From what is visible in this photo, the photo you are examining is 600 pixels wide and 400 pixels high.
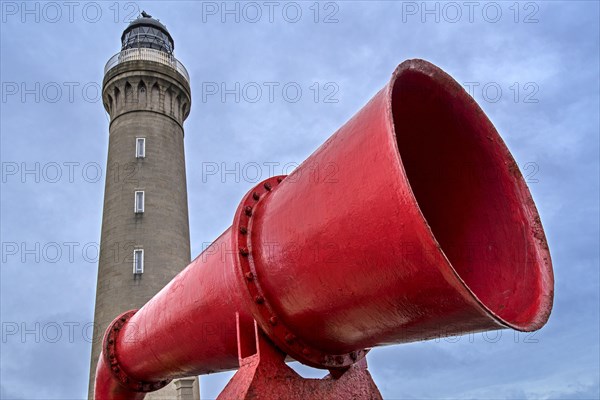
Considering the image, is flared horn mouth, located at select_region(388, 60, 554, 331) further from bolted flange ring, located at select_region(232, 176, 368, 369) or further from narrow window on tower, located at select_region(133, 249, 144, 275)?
narrow window on tower, located at select_region(133, 249, 144, 275)

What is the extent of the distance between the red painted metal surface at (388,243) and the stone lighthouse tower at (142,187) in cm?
1276

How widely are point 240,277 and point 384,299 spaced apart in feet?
2.39

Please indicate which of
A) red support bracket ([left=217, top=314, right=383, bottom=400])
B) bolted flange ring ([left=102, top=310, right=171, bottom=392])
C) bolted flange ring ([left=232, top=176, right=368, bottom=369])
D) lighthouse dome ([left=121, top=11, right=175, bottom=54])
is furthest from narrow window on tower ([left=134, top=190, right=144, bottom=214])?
red support bracket ([left=217, top=314, right=383, bottom=400])

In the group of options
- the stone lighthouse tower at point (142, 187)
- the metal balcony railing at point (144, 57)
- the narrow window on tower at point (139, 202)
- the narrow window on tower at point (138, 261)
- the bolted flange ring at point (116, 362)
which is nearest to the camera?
the bolted flange ring at point (116, 362)

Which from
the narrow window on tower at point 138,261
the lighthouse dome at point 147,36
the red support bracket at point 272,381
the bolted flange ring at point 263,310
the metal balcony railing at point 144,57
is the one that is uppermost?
the lighthouse dome at point 147,36

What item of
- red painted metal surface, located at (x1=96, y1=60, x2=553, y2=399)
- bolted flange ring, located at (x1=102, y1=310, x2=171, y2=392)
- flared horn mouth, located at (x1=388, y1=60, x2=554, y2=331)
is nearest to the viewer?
red painted metal surface, located at (x1=96, y1=60, x2=553, y2=399)

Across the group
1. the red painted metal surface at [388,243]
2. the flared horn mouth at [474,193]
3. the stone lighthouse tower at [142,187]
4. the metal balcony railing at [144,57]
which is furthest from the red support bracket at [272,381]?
the metal balcony railing at [144,57]

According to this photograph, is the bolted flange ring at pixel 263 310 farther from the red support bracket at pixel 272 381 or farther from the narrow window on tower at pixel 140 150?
the narrow window on tower at pixel 140 150

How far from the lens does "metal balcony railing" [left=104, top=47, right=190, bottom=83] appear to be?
18.2 metres

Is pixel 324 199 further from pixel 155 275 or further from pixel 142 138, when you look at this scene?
pixel 142 138

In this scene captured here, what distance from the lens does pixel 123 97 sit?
17.7 m

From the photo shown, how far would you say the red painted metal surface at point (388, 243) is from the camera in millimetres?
1690

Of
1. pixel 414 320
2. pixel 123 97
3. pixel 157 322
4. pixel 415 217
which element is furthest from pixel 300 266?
pixel 123 97

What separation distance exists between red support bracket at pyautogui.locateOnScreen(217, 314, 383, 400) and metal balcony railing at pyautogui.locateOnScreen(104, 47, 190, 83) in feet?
56.3
